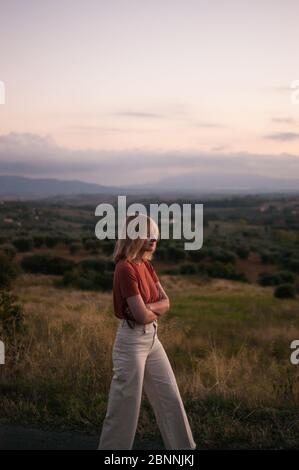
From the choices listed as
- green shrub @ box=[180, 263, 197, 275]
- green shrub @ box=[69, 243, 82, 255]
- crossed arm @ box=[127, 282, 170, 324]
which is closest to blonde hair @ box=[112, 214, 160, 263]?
crossed arm @ box=[127, 282, 170, 324]

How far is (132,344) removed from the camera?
3.92m

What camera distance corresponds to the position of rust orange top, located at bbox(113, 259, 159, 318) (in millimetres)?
3879

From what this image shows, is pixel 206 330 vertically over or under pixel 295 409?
under

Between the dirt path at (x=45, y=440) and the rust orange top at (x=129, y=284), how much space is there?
Result: 117cm

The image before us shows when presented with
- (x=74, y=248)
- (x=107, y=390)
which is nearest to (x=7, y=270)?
(x=74, y=248)

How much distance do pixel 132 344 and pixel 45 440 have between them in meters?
1.22

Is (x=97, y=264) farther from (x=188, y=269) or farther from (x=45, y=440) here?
(x=45, y=440)

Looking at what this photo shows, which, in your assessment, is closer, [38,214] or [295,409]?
[295,409]

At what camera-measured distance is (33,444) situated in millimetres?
4363

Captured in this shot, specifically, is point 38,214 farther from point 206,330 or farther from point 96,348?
point 96,348

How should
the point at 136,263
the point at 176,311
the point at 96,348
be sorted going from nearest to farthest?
the point at 136,263
the point at 96,348
the point at 176,311

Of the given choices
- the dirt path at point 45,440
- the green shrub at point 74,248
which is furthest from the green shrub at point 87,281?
the dirt path at point 45,440
